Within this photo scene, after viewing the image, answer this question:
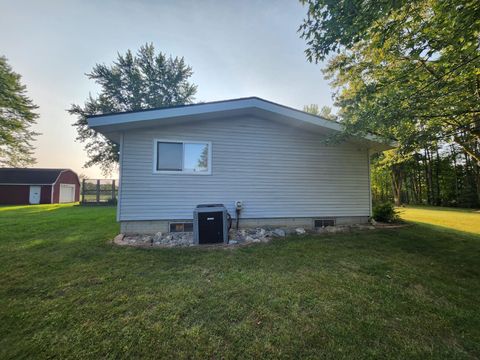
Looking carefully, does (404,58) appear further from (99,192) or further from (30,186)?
(30,186)

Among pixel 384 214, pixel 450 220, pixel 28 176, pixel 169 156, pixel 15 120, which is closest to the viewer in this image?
pixel 169 156

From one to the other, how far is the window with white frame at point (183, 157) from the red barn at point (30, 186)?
852 inches

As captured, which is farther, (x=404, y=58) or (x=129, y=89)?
(x=129, y=89)

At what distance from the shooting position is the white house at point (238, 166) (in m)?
5.34

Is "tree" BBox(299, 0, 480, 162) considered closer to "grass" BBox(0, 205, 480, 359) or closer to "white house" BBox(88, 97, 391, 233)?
"white house" BBox(88, 97, 391, 233)

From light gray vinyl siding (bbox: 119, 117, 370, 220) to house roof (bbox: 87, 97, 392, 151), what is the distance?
0.25 metres

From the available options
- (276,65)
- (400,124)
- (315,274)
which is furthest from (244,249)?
(276,65)

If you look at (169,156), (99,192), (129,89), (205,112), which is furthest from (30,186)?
(205,112)

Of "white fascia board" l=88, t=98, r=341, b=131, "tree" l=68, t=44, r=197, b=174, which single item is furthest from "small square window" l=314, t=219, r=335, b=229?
"tree" l=68, t=44, r=197, b=174

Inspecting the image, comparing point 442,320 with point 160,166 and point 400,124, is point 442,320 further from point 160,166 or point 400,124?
point 160,166

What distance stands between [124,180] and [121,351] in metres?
4.36

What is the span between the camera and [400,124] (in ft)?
14.8

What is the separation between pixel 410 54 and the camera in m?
3.86

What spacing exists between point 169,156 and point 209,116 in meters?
1.55
